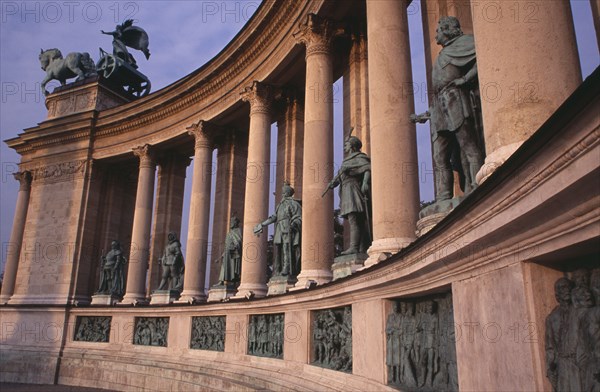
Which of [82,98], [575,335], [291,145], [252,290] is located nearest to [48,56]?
[82,98]

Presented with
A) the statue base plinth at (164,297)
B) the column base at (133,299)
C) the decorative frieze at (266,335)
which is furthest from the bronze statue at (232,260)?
the column base at (133,299)

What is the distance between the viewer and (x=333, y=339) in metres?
17.2

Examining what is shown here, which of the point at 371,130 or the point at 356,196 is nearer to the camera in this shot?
the point at 371,130

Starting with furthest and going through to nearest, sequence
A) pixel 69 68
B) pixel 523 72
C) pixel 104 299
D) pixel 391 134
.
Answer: pixel 69 68 < pixel 104 299 < pixel 391 134 < pixel 523 72

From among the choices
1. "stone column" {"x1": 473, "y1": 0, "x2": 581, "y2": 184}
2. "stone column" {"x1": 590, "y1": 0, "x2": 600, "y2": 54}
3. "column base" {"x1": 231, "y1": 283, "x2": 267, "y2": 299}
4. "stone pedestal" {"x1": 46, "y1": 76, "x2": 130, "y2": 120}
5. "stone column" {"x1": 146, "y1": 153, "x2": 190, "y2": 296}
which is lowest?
"column base" {"x1": 231, "y1": 283, "x2": 267, "y2": 299}

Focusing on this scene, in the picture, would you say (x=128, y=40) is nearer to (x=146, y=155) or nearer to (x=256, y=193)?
(x=146, y=155)

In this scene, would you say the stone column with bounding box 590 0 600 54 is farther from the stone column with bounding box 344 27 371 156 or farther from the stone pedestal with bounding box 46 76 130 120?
the stone pedestal with bounding box 46 76 130 120

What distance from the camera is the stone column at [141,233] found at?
4103 centimetres

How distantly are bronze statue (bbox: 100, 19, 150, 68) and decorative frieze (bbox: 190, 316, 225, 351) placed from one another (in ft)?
117

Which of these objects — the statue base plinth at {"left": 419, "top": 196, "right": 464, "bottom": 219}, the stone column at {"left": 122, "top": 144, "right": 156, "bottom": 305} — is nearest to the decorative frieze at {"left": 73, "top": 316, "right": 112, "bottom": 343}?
the stone column at {"left": 122, "top": 144, "right": 156, "bottom": 305}

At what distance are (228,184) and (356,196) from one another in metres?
25.2

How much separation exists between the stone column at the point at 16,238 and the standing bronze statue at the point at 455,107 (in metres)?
48.3

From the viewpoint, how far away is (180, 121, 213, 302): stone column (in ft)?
115

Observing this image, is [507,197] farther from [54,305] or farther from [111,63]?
[111,63]
